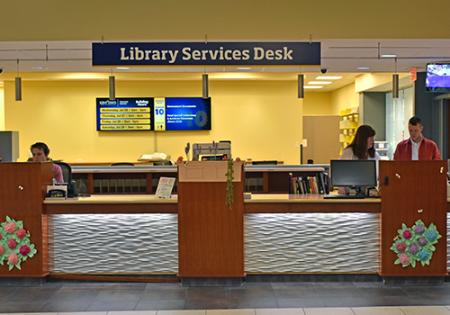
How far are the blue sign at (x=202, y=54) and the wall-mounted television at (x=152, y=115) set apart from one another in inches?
273

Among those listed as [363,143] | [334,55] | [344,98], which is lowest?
[363,143]

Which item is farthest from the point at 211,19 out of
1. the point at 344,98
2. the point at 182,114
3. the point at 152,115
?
the point at 344,98

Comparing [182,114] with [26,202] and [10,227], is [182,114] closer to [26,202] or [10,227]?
[26,202]

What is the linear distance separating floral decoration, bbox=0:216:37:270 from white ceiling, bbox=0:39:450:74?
3204 millimetres

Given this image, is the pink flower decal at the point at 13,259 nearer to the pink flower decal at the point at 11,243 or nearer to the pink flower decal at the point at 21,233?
the pink flower decal at the point at 11,243

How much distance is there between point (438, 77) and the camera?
32.1ft

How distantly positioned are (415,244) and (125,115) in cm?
889

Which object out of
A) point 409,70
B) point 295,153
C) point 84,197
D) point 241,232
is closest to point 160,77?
point 295,153

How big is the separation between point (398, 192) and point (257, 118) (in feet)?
26.0

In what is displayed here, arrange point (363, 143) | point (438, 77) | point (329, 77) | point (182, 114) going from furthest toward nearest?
point (329, 77), point (182, 114), point (438, 77), point (363, 143)

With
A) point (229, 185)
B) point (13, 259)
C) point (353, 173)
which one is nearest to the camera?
point (229, 185)

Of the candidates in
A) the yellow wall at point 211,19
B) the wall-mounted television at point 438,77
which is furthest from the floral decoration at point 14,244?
the wall-mounted television at point 438,77

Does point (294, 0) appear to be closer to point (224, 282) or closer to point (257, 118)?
point (224, 282)

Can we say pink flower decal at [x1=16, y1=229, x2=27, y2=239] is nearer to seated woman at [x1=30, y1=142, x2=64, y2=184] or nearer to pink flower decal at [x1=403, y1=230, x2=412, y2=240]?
seated woman at [x1=30, y1=142, x2=64, y2=184]
